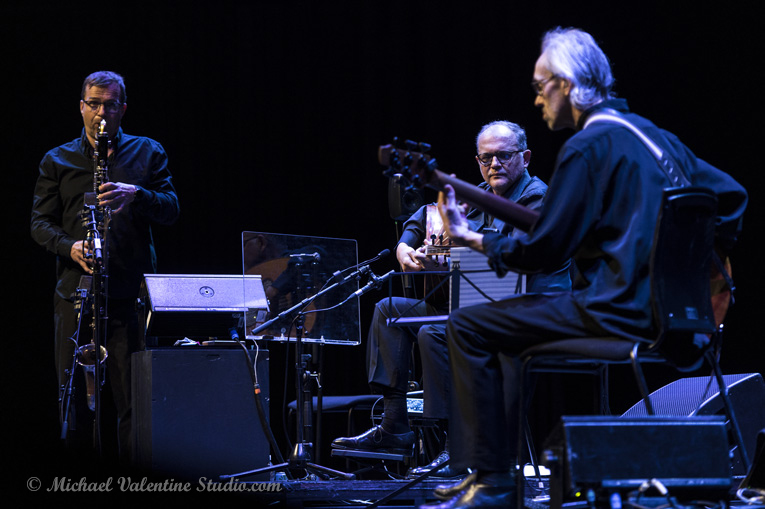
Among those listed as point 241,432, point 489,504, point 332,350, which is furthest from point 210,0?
point 489,504

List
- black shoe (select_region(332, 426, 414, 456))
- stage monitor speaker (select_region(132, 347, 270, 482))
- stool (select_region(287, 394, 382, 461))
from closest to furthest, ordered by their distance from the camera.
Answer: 1. stage monitor speaker (select_region(132, 347, 270, 482))
2. black shoe (select_region(332, 426, 414, 456))
3. stool (select_region(287, 394, 382, 461))

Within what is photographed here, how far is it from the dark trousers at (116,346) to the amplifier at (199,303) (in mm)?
201

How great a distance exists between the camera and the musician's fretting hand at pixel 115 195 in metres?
3.99

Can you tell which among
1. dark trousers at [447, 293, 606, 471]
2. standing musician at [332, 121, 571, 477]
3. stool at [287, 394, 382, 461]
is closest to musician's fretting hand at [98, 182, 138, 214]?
standing musician at [332, 121, 571, 477]

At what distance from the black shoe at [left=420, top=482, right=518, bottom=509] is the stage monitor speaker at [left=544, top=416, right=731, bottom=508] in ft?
0.65

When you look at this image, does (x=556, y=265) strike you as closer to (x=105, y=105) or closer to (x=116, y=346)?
(x=116, y=346)

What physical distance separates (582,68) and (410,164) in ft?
2.00

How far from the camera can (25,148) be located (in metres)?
5.67

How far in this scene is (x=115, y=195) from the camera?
4.02 m

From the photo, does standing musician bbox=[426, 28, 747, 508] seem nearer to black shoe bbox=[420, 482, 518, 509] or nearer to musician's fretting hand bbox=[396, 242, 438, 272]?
black shoe bbox=[420, 482, 518, 509]

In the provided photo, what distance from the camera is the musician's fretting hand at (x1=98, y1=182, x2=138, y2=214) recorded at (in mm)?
3993

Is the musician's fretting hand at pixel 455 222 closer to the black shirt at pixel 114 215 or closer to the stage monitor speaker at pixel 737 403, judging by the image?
the stage monitor speaker at pixel 737 403

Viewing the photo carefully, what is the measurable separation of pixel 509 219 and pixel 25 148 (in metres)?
4.20
